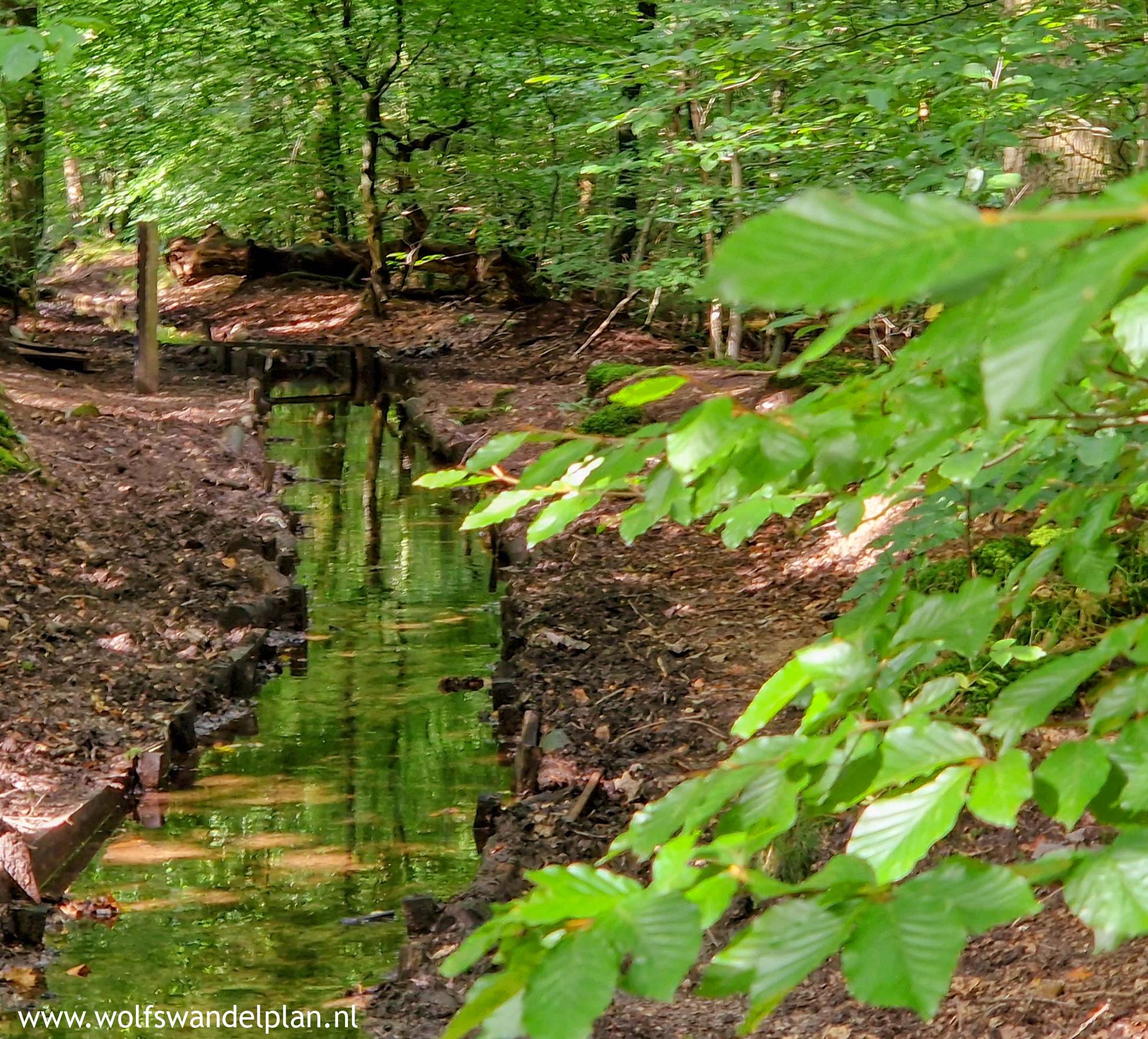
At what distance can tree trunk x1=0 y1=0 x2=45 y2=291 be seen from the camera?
1423 cm

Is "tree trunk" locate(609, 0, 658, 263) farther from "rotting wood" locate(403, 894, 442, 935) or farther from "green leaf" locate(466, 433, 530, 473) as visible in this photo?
"green leaf" locate(466, 433, 530, 473)

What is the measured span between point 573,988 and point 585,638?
5.98 metres

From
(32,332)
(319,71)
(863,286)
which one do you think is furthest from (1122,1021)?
(319,71)

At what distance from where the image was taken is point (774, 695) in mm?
1356

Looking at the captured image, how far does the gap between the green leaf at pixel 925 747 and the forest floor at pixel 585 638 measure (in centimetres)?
213

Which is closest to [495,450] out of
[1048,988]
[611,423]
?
[1048,988]

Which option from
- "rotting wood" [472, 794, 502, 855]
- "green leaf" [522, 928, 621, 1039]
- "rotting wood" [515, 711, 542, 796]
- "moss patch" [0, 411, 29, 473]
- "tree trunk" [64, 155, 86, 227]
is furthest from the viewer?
"tree trunk" [64, 155, 86, 227]

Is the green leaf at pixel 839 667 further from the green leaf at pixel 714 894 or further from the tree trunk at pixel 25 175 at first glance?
the tree trunk at pixel 25 175

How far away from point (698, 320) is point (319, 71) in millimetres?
7222

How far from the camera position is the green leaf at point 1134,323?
101 centimetres

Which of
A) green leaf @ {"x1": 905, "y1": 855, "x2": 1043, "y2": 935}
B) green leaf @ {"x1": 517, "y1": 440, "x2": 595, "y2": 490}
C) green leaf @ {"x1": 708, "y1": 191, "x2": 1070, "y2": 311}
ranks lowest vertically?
green leaf @ {"x1": 905, "y1": 855, "x2": 1043, "y2": 935}

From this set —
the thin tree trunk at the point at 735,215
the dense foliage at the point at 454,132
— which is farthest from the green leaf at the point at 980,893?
the thin tree trunk at the point at 735,215

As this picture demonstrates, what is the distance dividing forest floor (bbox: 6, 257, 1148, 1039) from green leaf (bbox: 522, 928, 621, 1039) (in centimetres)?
240

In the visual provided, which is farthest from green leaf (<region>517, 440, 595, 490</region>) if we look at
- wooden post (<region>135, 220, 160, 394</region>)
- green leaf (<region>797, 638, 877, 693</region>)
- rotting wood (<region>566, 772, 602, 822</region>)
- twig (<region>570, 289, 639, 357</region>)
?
twig (<region>570, 289, 639, 357</region>)
